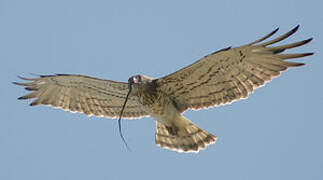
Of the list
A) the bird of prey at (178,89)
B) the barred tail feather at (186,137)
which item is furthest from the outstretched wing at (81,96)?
the barred tail feather at (186,137)

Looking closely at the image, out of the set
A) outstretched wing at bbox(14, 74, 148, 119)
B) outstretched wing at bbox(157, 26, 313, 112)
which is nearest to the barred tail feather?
outstretched wing at bbox(157, 26, 313, 112)

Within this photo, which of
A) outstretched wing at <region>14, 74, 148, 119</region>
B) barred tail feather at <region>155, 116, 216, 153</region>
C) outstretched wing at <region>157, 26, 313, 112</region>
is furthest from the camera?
outstretched wing at <region>14, 74, 148, 119</region>

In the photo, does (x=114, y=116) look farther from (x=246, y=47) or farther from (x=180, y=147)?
(x=246, y=47)

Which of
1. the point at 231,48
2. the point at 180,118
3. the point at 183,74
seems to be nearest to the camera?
the point at 231,48

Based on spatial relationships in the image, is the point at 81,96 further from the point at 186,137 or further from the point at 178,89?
the point at 186,137

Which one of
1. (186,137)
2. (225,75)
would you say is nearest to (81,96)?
(186,137)

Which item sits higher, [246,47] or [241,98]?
[246,47]

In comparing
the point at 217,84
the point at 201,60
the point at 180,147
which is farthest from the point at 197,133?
the point at 201,60

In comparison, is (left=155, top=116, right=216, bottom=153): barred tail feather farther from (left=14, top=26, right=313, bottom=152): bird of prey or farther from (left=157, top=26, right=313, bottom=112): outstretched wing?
(left=157, top=26, right=313, bottom=112): outstretched wing
